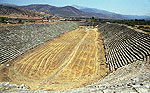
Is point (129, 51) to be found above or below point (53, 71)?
above

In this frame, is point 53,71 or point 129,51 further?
point 129,51

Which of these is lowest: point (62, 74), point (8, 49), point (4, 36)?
point (62, 74)

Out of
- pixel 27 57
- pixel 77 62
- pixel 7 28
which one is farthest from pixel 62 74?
pixel 7 28

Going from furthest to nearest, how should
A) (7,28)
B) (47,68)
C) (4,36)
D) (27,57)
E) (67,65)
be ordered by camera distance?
(7,28), (4,36), (27,57), (67,65), (47,68)

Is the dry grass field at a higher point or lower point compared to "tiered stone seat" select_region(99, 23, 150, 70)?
lower

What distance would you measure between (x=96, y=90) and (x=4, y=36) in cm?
2335

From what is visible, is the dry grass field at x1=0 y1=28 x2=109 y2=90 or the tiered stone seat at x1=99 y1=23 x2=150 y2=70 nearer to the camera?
the dry grass field at x1=0 y1=28 x2=109 y2=90

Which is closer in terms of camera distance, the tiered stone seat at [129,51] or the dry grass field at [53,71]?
the dry grass field at [53,71]

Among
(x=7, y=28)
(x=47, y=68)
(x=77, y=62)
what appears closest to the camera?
(x=47, y=68)

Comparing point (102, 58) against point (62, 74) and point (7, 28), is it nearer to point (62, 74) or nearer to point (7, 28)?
point (62, 74)

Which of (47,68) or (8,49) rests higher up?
(8,49)

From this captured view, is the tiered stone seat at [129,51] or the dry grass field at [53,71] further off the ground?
the tiered stone seat at [129,51]

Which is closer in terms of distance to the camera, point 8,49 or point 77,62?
point 77,62

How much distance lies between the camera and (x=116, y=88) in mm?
7883
